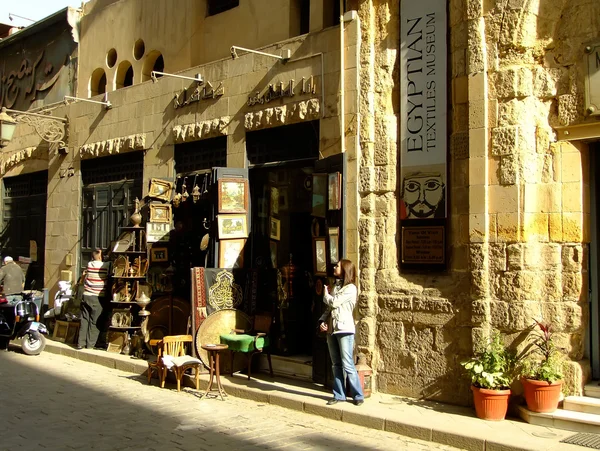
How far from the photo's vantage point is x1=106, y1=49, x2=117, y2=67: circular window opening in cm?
1465

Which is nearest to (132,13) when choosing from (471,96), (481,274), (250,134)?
(250,134)

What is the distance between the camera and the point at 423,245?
8336 mm

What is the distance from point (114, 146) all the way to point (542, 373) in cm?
1009

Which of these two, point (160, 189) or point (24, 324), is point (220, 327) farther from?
point (24, 324)

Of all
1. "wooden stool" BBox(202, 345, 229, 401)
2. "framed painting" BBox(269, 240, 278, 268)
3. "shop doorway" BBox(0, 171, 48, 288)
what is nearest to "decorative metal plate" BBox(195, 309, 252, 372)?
"wooden stool" BBox(202, 345, 229, 401)

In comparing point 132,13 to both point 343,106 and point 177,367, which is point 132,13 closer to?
point 343,106

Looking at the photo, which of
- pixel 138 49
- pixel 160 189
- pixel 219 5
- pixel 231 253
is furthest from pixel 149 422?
pixel 138 49

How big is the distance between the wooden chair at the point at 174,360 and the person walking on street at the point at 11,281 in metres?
4.59

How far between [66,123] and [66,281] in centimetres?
387

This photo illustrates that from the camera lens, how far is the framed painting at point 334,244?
8867 millimetres

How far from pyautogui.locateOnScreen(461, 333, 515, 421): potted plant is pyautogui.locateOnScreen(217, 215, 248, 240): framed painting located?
15.1 ft

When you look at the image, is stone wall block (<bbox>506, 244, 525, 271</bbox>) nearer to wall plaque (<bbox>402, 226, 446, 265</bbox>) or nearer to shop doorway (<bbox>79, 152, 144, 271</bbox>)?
wall plaque (<bbox>402, 226, 446, 265</bbox>)

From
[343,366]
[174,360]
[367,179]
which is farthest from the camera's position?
[174,360]

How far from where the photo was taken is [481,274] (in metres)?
7.63
